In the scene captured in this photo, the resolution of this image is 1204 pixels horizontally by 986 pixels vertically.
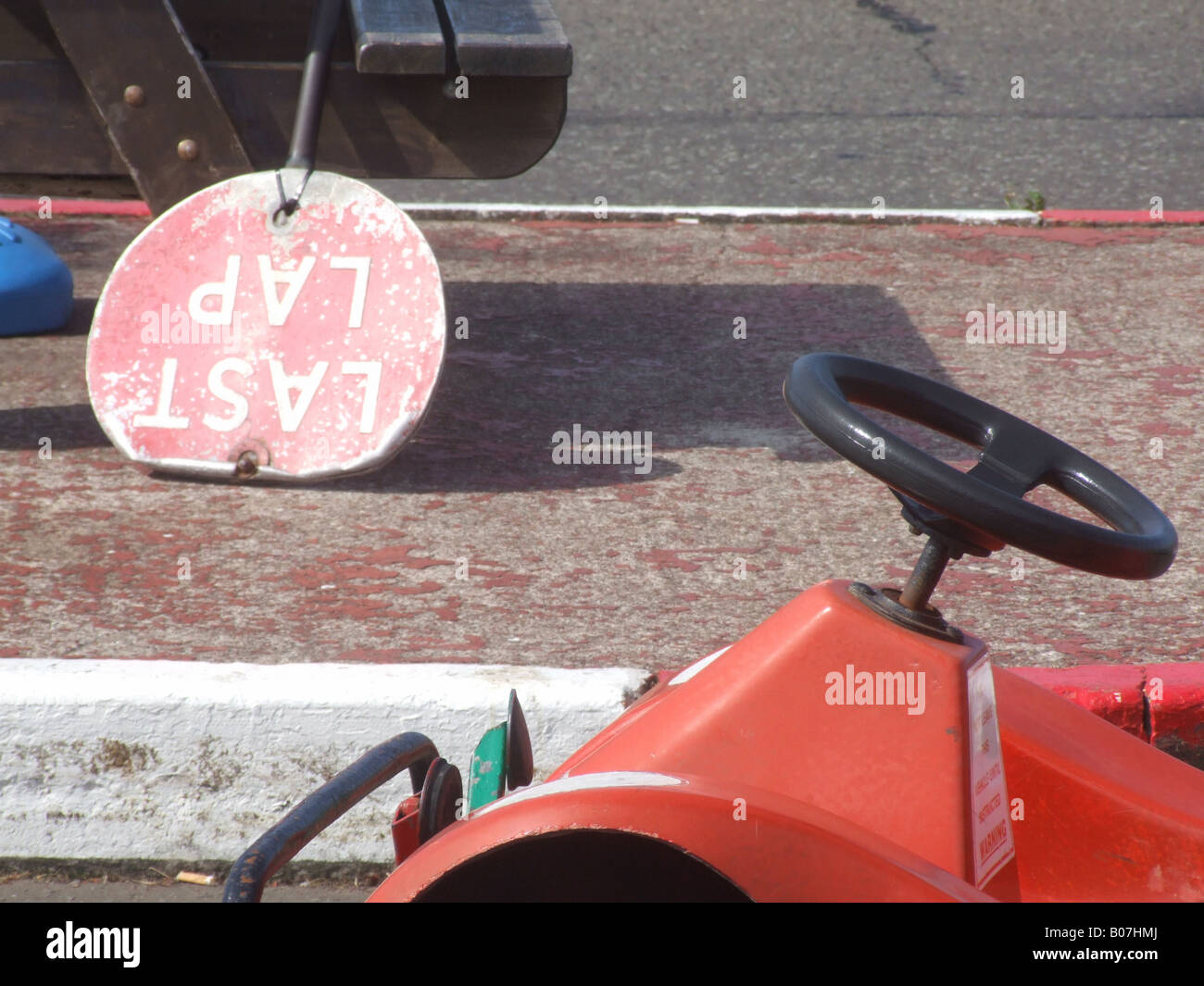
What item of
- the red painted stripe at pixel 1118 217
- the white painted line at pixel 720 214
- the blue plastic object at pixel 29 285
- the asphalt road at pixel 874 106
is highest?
the asphalt road at pixel 874 106

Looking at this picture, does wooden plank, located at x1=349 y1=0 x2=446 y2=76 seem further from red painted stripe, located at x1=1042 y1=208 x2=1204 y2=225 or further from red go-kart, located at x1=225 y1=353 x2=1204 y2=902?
red painted stripe, located at x1=1042 y1=208 x2=1204 y2=225

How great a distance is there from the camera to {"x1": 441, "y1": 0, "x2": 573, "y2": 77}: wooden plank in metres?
3.86

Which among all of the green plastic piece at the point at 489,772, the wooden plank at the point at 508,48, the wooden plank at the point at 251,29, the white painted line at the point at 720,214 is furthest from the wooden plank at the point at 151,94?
the green plastic piece at the point at 489,772

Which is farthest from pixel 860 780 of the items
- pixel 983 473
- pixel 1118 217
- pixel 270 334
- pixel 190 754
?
pixel 1118 217

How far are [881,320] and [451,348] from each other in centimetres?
156

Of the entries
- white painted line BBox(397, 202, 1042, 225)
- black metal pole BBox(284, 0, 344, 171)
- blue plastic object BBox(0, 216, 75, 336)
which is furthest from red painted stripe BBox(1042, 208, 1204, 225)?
blue plastic object BBox(0, 216, 75, 336)

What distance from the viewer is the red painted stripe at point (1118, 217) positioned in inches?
243

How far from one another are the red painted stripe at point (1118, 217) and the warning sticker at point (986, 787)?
16.7ft

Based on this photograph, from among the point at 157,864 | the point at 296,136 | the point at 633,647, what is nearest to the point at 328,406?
the point at 296,136

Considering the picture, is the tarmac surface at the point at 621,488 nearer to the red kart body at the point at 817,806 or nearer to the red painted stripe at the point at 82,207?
the red painted stripe at the point at 82,207

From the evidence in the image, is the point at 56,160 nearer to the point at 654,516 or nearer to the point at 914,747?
the point at 654,516

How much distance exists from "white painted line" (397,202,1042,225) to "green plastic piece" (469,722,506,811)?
4.59 metres

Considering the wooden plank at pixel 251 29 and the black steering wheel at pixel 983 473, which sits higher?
the wooden plank at pixel 251 29
